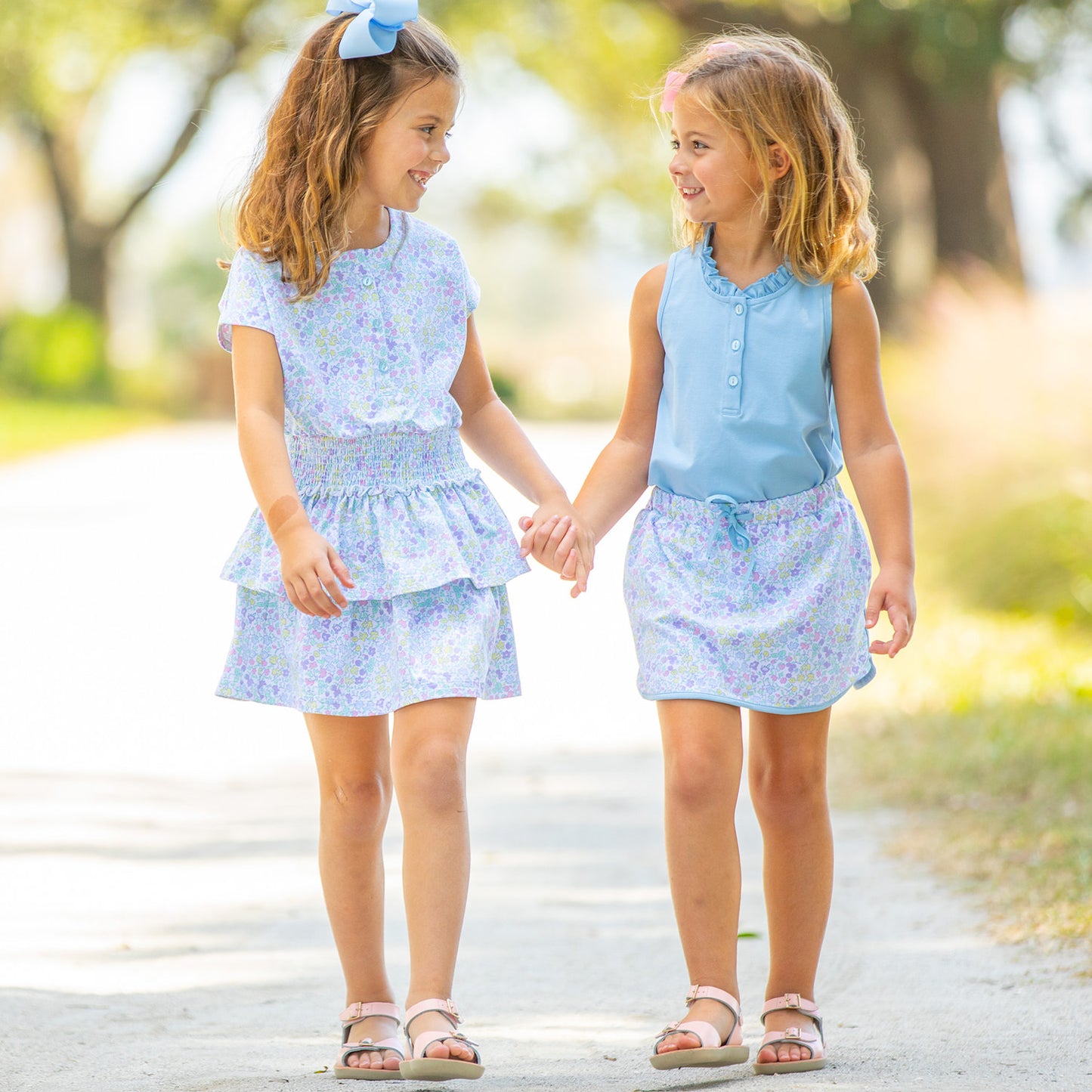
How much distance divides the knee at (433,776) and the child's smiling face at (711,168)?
1036mm

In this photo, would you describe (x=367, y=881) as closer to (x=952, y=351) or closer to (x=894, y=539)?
(x=894, y=539)

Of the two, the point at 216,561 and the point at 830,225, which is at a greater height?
the point at 830,225

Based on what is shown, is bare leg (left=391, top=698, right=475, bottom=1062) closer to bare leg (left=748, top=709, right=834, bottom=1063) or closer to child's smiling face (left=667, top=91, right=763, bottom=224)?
bare leg (left=748, top=709, right=834, bottom=1063)

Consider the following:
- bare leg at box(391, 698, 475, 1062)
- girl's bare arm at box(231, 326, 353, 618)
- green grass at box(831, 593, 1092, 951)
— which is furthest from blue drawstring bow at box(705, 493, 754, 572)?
green grass at box(831, 593, 1092, 951)

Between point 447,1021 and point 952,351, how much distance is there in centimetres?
803

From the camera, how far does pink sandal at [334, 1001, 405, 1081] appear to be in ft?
9.07

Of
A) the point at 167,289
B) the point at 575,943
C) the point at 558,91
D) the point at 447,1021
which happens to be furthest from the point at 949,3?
the point at 167,289

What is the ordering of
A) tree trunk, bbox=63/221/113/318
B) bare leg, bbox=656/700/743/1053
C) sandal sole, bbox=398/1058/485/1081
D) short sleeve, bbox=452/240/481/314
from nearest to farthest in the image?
sandal sole, bbox=398/1058/485/1081, bare leg, bbox=656/700/743/1053, short sleeve, bbox=452/240/481/314, tree trunk, bbox=63/221/113/318

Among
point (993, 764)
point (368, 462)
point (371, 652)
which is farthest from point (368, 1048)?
point (993, 764)

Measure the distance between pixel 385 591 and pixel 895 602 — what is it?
87cm

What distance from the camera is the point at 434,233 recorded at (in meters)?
3.05

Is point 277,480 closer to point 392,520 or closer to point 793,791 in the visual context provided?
point 392,520

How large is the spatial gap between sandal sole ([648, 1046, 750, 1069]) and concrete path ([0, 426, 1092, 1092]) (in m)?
0.06

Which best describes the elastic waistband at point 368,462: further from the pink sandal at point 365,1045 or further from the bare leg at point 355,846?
the pink sandal at point 365,1045
